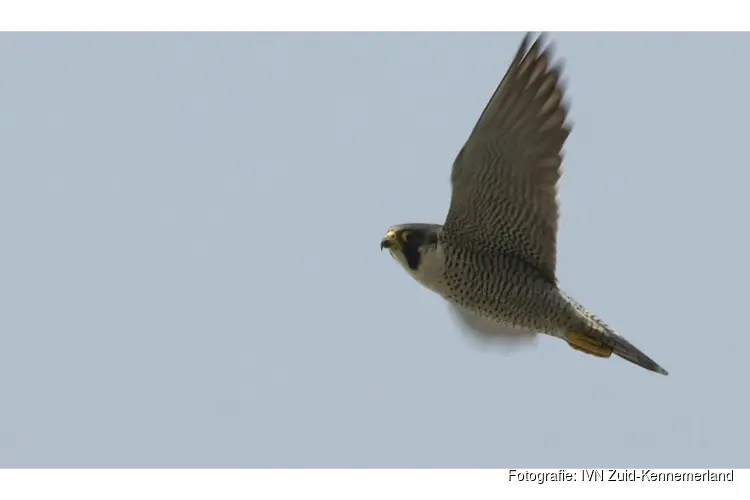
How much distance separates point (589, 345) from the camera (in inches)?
367

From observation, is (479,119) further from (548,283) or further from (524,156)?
(548,283)

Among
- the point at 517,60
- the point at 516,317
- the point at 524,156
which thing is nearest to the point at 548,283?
the point at 516,317

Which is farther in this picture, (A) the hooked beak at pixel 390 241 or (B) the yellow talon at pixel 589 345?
(A) the hooked beak at pixel 390 241

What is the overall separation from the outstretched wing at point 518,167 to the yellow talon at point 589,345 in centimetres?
48

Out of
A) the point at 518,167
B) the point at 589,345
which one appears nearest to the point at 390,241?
the point at 518,167

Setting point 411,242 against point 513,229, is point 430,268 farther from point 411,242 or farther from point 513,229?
point 513,229

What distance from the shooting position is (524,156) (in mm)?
8875

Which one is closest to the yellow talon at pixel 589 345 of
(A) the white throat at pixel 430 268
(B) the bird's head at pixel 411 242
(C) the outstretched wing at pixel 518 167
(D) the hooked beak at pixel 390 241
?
(C) the outstretched wing at pixel 518 167

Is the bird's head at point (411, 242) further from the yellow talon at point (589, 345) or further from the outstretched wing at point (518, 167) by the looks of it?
the yellow talon at point (589, 345)

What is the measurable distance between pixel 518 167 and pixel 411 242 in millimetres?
1105

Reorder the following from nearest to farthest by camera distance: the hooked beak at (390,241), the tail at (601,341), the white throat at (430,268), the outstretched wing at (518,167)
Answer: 1. the outstretched wing at (518,167)
2. the tail at (601,341)
3. the white throat at (430,268)
4. the hooked beak at (390,241)

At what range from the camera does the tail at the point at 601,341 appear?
9.20 m

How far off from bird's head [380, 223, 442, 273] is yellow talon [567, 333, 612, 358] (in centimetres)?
126
